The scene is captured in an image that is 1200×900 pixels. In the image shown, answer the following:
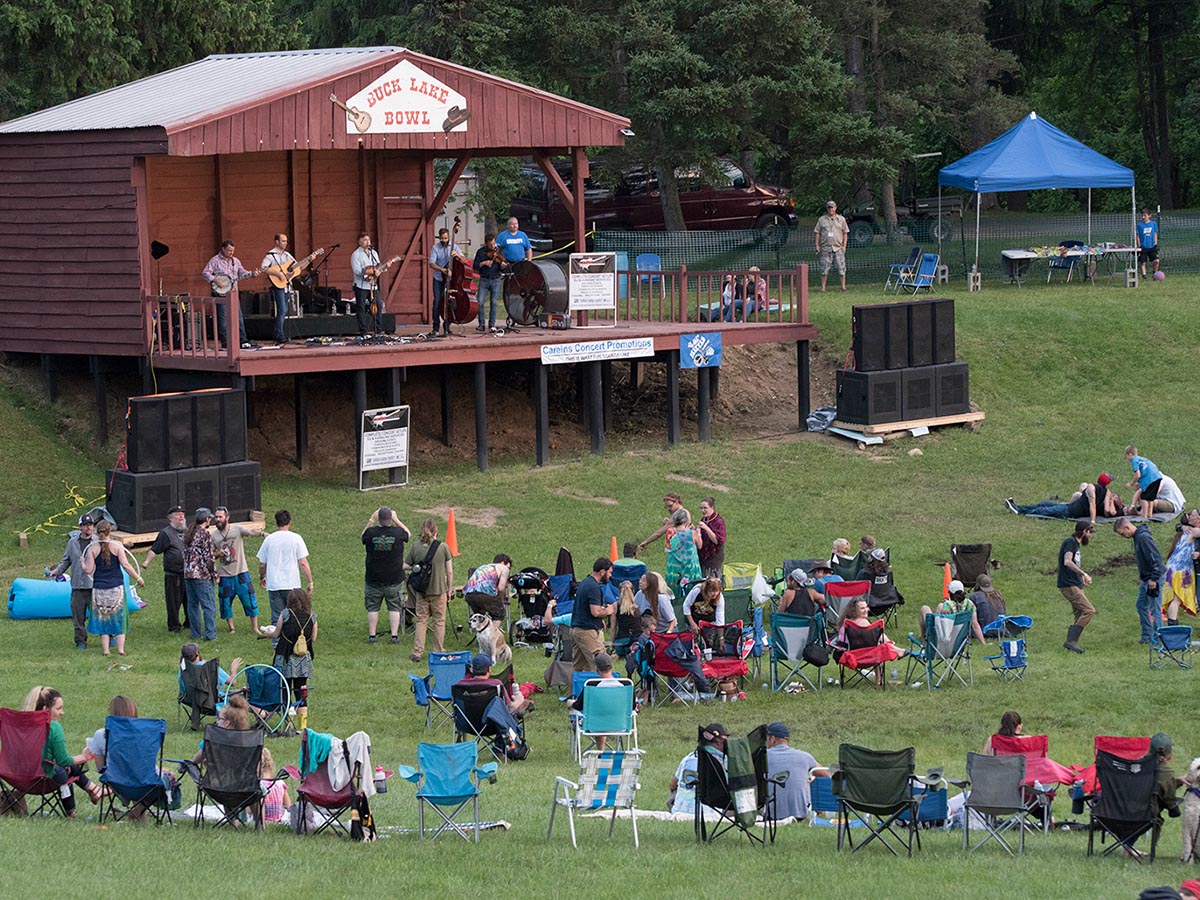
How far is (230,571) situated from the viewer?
713 inches

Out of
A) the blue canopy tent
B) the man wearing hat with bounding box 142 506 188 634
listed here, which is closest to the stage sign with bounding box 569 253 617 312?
the blue canopy tent

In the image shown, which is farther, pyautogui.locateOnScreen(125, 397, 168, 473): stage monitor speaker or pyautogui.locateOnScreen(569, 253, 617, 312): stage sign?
pyautogui.locateOnScreen(569, 253, 617, 312): stage sign

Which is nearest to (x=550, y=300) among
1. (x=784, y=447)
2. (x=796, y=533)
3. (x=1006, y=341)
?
(x=784, y=447)

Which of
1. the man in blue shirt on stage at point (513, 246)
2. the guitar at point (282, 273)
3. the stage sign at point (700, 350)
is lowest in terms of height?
the stage sign at point (700, 350)

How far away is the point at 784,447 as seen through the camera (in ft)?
88.9

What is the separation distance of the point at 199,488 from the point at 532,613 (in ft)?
17.5

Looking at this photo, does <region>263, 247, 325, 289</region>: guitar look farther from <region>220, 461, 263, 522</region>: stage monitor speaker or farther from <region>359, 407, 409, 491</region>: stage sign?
<region>220, 461, 263, 522</region>: stage monitor speaker

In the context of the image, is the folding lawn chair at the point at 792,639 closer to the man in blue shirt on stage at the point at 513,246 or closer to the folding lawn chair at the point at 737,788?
the folding lawn chair at the point at 737,788

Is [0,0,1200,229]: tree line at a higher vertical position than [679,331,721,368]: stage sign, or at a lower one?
higher

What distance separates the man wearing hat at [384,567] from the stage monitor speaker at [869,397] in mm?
11095

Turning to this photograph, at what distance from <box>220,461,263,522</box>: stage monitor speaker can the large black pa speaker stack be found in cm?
938

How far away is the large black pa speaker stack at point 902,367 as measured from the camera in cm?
2719

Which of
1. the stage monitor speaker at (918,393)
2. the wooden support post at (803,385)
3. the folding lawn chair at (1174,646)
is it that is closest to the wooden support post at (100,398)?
the wooden support post at (803,385)

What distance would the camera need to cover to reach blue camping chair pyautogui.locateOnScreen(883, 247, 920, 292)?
3438 cm
